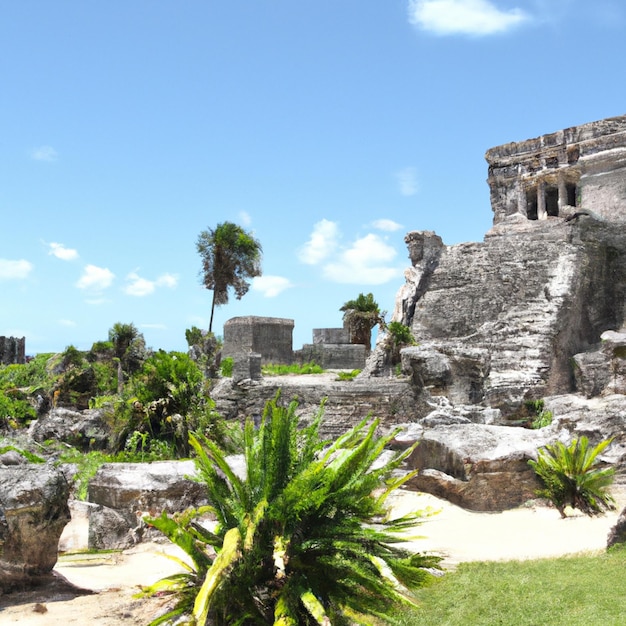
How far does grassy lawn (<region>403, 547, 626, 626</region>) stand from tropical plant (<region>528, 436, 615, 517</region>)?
2460mm

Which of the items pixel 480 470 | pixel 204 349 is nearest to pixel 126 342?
pixel 204 349

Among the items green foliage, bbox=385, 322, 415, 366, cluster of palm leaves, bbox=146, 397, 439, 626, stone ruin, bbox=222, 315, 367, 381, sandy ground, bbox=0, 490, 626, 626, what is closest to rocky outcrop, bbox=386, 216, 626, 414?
green foliage, bbox=385, 322, 415, 366

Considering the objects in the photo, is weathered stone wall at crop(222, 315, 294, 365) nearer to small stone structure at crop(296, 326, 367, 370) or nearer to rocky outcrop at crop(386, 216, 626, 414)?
small stone structure at crop(296, 326, 367, 370)

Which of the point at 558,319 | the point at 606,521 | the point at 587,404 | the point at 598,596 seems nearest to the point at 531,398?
the point at 587,404

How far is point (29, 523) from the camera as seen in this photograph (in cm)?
438

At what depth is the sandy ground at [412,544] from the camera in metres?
4.03

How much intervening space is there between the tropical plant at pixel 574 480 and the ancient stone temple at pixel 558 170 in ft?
66.5

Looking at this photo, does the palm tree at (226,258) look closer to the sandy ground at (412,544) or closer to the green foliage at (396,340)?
the green foliage at (396,340)

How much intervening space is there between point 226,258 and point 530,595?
85.8 feet

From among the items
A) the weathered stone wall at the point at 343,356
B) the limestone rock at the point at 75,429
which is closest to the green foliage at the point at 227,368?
the weathered stone wall at the point at 343,356

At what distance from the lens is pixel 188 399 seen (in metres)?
8.77

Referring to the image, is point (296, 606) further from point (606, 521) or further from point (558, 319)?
point (558, 319)

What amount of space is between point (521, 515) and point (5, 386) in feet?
50.9

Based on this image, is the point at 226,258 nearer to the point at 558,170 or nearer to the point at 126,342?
the point at 126,342
